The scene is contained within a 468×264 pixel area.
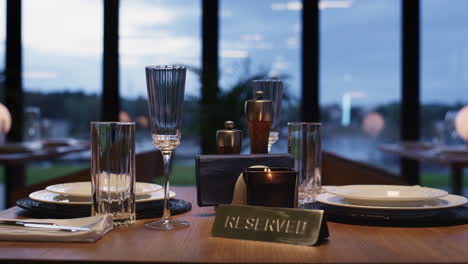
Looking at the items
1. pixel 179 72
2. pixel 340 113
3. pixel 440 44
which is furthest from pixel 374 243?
pixel 440 44

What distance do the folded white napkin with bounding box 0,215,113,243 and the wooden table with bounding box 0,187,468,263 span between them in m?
0.01

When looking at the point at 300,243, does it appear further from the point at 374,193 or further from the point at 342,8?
the point at 342,8

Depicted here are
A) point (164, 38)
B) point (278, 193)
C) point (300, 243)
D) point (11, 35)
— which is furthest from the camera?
point (164, 38)

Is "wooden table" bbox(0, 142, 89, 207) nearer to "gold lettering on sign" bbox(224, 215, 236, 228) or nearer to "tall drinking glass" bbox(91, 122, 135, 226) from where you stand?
"tall drinking glass" bbox(91, 122, 135, 226)

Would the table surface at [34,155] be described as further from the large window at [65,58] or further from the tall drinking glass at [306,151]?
the tall drinking glass at [306,151]

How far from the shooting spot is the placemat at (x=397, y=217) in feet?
3.19

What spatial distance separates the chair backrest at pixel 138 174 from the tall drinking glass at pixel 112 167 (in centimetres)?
96

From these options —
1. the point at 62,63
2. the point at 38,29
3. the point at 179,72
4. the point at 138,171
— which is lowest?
the point at 138,171

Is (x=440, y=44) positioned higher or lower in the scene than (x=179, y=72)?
higher

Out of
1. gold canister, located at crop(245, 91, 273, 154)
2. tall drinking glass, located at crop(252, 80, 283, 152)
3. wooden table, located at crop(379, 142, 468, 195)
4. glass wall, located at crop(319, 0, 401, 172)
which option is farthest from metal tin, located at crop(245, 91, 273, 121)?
glass wall, located at crop(319, 0, 401, 172)

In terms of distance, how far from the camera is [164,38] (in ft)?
15.3

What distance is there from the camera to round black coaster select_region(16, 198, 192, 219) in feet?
3.40

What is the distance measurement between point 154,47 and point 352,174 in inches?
114

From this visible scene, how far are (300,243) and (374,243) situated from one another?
0.41ft
